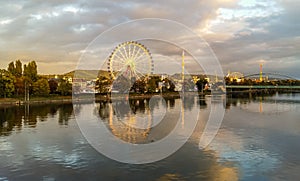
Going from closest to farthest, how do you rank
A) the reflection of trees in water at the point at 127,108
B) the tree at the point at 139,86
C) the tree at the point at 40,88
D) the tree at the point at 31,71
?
the reflection of trees in water at the point at 127,108 → the tree at the point at 40,88 → the tree at the point at 31,71 → the tree at the point at 139,86

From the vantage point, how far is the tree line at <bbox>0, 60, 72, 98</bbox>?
29072mm

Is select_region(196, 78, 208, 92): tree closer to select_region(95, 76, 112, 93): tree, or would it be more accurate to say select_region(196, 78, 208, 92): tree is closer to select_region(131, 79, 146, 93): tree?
select_region(131, 79, 146, 93): tree

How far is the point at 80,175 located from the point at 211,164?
3058mm

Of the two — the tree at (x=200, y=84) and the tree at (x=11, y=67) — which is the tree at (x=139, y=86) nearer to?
the tree at (x=11, y=67)

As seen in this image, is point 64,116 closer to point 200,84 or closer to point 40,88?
point 40,88

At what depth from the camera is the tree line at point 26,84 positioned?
29.1 m

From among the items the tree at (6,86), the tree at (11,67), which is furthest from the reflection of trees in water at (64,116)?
the tree at (11,67)

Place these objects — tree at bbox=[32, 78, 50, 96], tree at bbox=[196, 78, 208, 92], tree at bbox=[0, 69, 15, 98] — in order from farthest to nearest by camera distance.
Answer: tree at bbox=[196, 78, 208, 92], tree at bbox=[32, 78, 50, 96], tree at bbox=[0, 69, 15, 98]

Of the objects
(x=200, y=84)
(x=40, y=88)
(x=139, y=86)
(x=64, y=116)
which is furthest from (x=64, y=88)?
(x=200, y=84)

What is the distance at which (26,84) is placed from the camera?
32.2 meters

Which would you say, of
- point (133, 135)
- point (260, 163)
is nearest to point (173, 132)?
point (133, 135)

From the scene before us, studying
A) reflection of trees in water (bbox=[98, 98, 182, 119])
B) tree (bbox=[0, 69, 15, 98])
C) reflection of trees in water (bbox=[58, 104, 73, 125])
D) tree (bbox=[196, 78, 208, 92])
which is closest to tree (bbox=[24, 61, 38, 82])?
tree (bbox=[0, 69, 15, 98])

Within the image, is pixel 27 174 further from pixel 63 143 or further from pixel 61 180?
pixel 63 143

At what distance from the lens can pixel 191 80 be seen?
59.4 m
